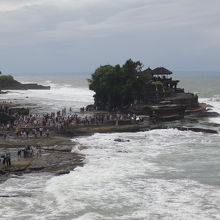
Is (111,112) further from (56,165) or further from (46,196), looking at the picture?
(46,196)

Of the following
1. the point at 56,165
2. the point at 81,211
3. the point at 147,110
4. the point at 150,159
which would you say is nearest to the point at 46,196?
the point at 81,211

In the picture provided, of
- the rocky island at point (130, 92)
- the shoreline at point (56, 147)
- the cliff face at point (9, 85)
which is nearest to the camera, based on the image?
the shoreline at point (56, 147)

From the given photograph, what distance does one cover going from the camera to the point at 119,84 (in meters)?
69.2

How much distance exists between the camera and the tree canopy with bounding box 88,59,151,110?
6825cm

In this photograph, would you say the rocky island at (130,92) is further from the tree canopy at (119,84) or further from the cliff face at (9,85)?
the cliff face at (9,85)

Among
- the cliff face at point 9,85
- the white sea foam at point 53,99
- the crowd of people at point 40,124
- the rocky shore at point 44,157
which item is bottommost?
the rocky shore at point 44,157

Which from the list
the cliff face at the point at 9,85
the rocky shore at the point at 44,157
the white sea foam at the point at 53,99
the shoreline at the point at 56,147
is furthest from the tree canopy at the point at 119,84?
the cliff face at the point at 9,85

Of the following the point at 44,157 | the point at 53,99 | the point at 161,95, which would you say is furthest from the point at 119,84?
the point at 53,99

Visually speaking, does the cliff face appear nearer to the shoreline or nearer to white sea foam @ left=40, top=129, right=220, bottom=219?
the shoreline

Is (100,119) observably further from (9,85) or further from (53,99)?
(9,85)

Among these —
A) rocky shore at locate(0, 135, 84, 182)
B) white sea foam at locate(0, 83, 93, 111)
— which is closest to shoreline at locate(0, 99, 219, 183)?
rocky shore at locate(0, 135, 84, 182)

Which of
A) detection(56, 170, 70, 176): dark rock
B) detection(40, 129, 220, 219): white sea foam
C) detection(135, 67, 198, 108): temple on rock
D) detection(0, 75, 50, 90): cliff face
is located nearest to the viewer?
detection(40, 129, 220, 219): white sea foam

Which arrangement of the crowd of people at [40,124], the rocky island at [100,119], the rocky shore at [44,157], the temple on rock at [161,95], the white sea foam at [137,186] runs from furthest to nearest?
the temple on rock at [161,95] < the crowd of people at [40,124] < the rocky island at [100,119] < the rocky shore at [44,157] < the white sea foam at [137,186]

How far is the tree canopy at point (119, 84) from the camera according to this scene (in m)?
68.2
